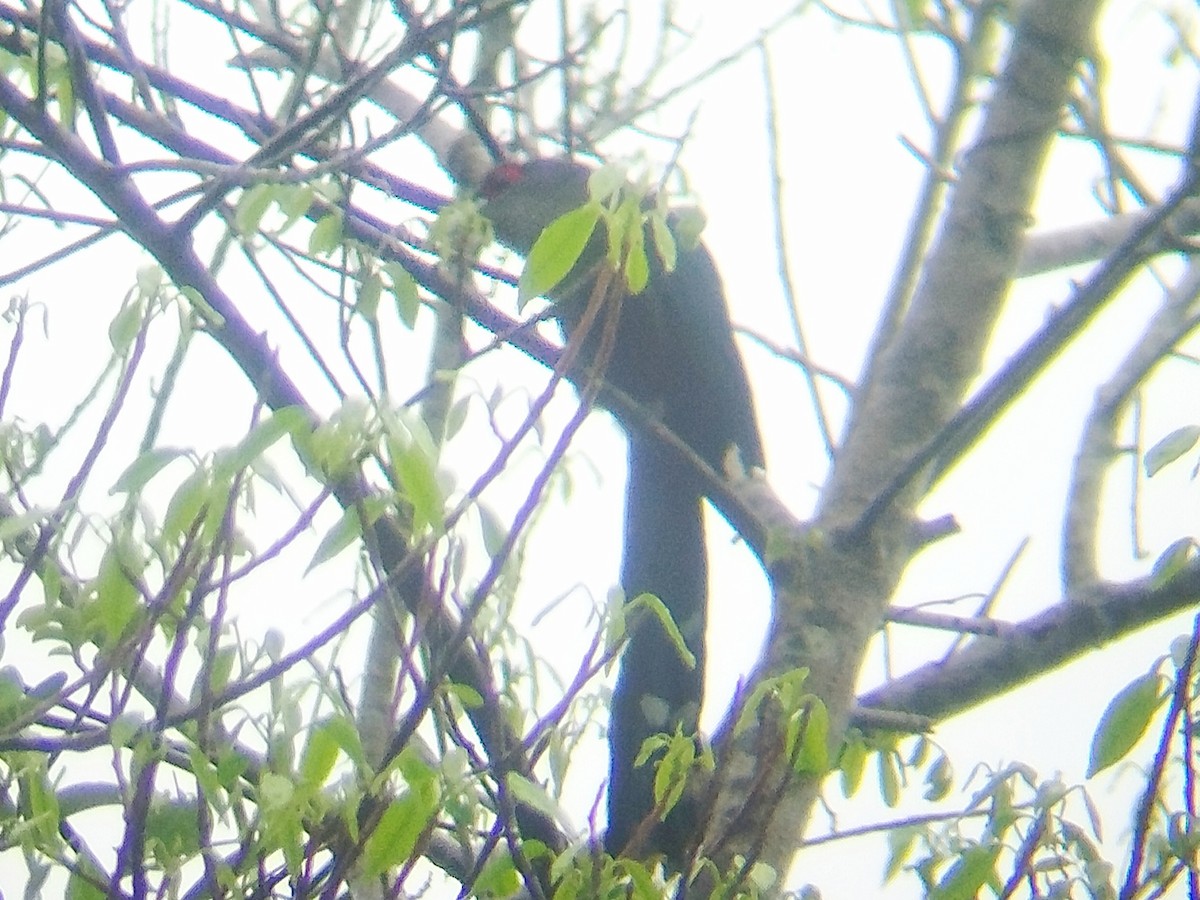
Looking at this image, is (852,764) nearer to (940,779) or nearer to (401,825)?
(940,779)

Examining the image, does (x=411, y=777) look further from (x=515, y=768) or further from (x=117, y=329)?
(x=117, y=329)

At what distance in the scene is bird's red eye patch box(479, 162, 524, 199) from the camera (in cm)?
175

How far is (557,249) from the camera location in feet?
2.41

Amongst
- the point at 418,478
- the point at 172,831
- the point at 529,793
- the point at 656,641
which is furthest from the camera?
the point at 656,641

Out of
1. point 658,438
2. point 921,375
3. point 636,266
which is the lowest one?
point 636,266

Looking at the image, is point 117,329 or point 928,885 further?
point 928,885

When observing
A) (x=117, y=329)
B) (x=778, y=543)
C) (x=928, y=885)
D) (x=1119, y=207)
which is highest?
(x=1119, y=207)

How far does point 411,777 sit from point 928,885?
0.54 meters

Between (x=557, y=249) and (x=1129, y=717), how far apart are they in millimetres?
514

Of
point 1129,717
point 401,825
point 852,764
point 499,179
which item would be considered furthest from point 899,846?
point 499,179

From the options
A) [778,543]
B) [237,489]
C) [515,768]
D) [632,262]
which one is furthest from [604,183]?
[778,543]

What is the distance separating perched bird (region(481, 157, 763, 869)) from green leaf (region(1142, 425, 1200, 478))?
1.31 feet

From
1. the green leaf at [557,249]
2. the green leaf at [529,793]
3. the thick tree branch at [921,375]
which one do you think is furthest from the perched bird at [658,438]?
the green leaf at [557,249]

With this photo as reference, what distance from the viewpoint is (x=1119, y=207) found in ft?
3.87
